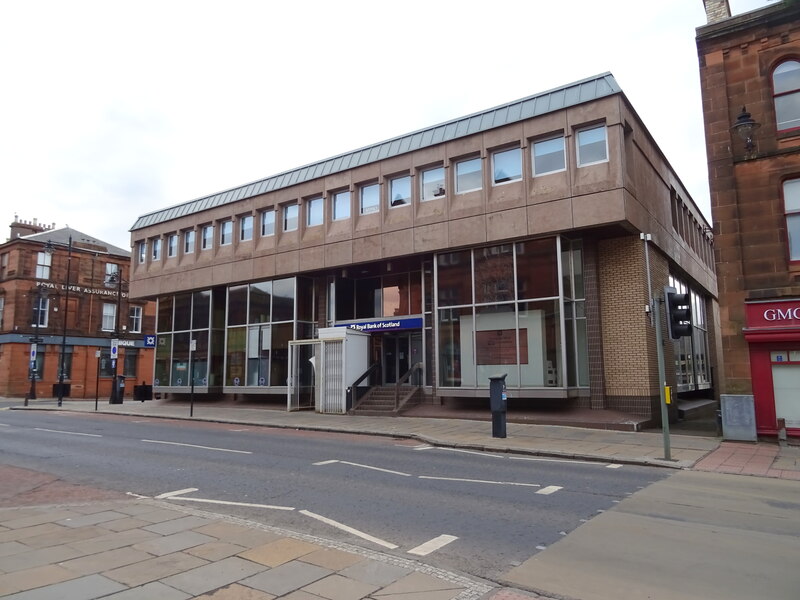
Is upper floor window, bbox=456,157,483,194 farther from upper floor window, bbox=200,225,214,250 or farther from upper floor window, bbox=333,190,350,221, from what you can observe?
upper floor window, bbox=200,225,214,250

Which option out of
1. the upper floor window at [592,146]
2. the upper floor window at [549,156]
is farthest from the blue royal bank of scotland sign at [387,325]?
the upper floor window at [592,146]

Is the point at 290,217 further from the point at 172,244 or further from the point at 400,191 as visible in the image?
the point at 172,244

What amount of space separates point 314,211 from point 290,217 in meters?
1.48

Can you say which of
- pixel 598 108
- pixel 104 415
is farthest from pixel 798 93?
pixel 104 415

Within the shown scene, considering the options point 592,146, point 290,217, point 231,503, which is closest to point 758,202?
point 592,146

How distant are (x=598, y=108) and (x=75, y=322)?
143ft

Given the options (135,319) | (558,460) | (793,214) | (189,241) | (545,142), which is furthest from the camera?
(135,319)

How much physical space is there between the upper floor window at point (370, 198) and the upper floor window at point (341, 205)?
798 mm

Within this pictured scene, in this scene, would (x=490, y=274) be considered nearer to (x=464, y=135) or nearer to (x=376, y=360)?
(x=464, y=135)

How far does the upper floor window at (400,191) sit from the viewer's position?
890 inches

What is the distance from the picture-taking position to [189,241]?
31.2m

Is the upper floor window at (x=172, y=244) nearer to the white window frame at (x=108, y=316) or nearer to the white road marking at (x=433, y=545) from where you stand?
the white window frame at (x=108, y=316)

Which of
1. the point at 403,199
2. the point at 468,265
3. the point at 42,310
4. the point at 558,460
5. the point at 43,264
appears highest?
the point at 43,264

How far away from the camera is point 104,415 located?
24828mm
